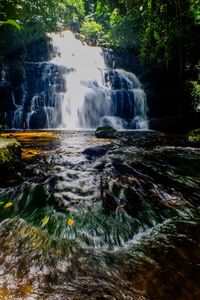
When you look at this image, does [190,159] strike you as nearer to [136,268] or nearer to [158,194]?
[158,194]

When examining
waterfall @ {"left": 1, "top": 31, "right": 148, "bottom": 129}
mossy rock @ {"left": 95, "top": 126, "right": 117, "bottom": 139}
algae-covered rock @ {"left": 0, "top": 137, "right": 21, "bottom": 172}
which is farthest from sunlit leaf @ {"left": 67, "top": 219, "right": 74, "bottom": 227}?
waterfall @ {"left": 1, "top": 31, "right": 148, "bottom": 129}

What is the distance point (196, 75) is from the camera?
10.2 metres

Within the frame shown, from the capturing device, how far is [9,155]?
3002mm

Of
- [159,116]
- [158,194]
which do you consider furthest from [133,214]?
[159,116]

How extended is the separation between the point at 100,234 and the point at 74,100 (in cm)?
1285

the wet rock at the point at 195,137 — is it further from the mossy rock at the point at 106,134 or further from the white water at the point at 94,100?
the white water at the point at 94,100

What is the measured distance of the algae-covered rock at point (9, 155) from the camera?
2836mm

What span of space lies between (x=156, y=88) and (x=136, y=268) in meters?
13.7

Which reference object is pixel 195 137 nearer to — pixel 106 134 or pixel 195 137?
pixel 195 137

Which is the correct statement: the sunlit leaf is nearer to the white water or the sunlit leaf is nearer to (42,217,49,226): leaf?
(42,217,49,226): leaf

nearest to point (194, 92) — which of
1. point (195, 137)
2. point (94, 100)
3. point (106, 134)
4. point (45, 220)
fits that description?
point (195, 137)

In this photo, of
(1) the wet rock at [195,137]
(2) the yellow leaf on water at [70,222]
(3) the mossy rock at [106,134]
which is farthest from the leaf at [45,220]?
(1) the wet rock at [195,137]

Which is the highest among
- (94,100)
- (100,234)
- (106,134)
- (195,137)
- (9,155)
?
(94,100)

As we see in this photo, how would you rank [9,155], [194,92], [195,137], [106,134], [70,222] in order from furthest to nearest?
[194,92], [106,134], [195,137], [9,155], [70,222]
